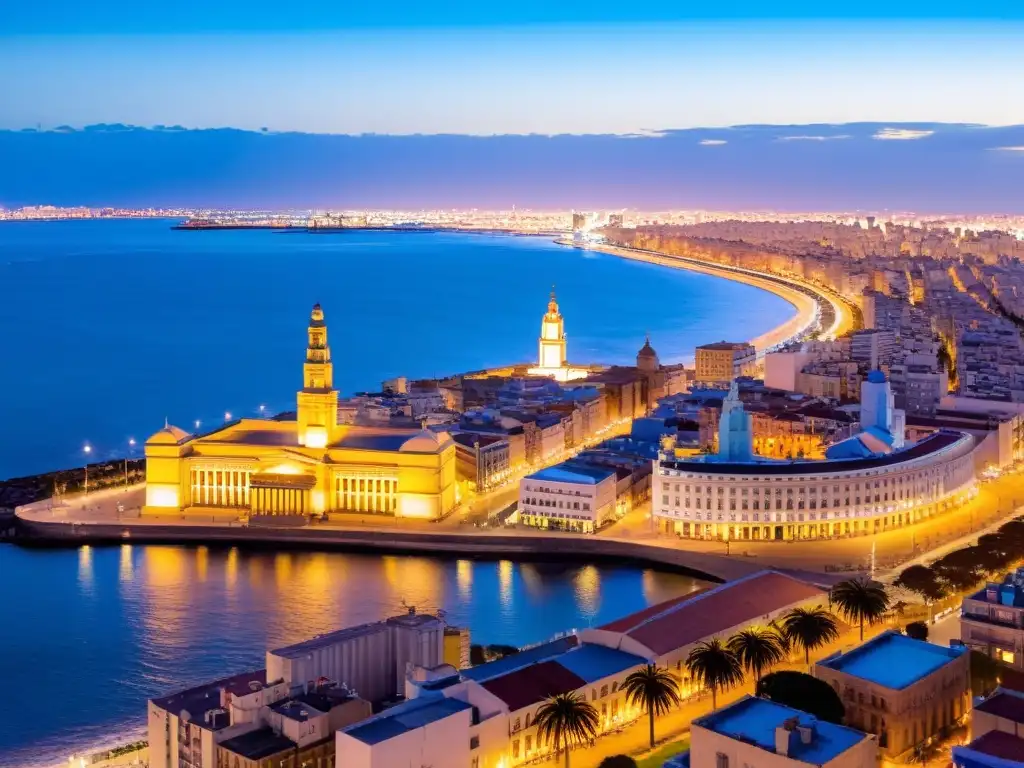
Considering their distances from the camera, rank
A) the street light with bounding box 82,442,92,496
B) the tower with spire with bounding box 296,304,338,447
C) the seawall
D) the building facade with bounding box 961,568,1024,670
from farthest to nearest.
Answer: the street light with bounding box 82,442,92,496 → the tower with spire with bounding box 296,304,338,447 → the seawall → the building facade with bounding box 961,568,1024,670

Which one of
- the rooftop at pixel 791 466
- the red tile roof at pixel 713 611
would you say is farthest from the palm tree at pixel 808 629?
the rooftop at pixel 791 466

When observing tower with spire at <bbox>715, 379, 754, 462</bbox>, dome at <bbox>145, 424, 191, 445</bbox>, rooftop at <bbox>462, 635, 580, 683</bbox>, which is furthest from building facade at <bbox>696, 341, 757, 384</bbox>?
rooftop at <bbox>462, 635, 580, 683</bbox>

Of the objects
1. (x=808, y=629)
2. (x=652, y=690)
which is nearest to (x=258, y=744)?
(x=652, y=690)

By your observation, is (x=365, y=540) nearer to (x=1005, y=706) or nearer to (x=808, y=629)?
(x=808, y=629)

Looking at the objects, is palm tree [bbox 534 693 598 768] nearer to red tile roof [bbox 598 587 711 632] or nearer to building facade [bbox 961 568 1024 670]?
red tile roof [bbox 598 587 711 632]

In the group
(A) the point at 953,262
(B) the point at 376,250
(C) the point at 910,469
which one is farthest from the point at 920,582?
(B) the point at 376,250

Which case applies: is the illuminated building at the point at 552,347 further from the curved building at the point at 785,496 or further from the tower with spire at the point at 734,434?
the curved building at the point at 785,496
